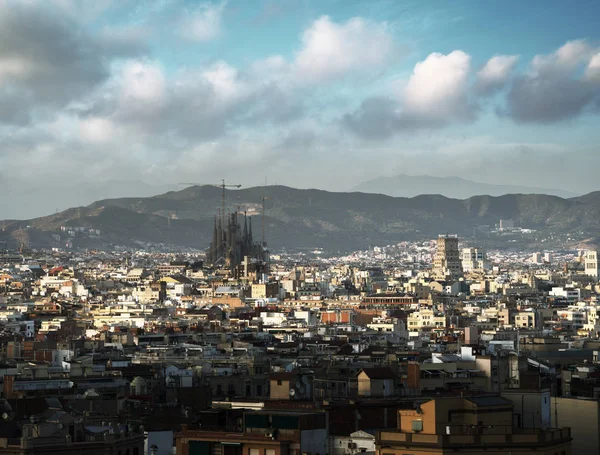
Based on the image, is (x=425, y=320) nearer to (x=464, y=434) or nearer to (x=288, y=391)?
(x=288, y=391)

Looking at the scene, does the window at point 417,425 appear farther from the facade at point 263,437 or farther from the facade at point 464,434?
the facade at point 263,437

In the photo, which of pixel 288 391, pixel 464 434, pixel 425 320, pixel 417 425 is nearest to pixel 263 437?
pixel 417 425

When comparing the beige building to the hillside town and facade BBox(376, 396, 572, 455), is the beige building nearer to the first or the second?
the hillside town

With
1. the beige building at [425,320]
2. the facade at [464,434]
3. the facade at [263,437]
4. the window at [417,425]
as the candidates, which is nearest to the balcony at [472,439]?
the facade at [464,434]

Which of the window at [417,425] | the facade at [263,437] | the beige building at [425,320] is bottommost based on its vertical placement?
the facade at [263,437]

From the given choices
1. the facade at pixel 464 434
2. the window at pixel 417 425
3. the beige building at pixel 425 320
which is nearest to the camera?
the facade at pixel 464 434

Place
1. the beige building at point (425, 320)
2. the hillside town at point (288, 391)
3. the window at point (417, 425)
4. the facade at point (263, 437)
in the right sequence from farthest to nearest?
the beige building at point (425, 320), the facade at point (263, 437), the hillside town at point (288, 391), the window at point (417, 425)

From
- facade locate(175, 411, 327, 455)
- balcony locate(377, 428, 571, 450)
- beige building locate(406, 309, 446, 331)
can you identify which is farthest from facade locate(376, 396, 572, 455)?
beige building locate(406, 309, 446, 331)

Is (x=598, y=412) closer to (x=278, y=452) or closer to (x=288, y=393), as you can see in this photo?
(x=278, y=452)

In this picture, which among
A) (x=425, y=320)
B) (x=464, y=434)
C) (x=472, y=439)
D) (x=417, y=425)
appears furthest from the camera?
(x=425, y=320)

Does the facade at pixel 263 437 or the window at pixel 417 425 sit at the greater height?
the window at pixel 417 425

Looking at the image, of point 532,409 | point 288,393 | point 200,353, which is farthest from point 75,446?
point 200,353
